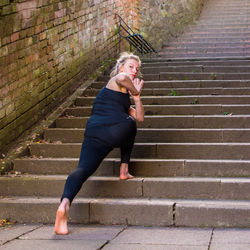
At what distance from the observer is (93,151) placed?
199 inches

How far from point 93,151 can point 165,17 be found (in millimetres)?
12545

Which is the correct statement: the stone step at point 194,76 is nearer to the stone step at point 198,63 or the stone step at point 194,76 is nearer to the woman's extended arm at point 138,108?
the stone step at point 198,63

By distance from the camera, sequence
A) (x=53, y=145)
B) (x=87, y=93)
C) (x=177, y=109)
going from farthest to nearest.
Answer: (x=87, y=93)
(x=177, y=109)
(x=53, y=145)

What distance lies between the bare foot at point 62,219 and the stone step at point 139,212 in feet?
2.11

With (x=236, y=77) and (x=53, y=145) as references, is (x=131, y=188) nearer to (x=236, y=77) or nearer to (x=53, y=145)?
(x=53, y=145)

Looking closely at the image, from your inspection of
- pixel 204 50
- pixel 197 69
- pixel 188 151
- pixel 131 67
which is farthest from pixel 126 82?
pixel 204 50

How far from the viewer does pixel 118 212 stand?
17.5 ft

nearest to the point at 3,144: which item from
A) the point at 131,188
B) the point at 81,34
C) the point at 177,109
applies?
the point at 131,188

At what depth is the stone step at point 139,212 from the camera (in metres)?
5.09

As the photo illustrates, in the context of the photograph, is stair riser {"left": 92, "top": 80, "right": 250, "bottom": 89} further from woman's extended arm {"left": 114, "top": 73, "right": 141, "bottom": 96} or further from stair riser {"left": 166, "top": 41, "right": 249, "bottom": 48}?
stair riser {"left": 166, "top": 41, "right": 249, "bottom": 48}

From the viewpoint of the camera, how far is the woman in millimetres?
4996

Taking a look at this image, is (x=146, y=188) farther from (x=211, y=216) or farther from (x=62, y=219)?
(x=62, y=219)

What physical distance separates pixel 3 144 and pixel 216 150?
8.55 feet

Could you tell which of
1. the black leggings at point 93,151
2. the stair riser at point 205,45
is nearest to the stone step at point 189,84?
the black leggings at point 93,151
